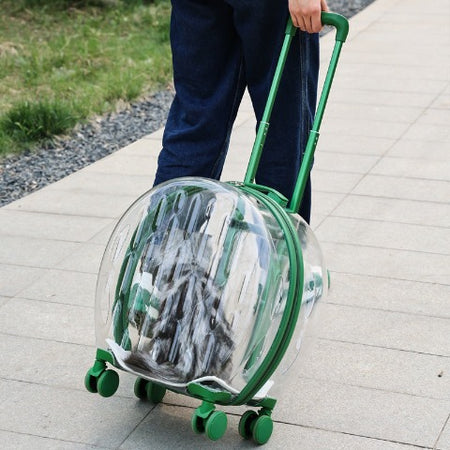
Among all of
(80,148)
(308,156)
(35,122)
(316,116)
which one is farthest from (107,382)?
(35,122)

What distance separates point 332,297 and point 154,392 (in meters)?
1.05

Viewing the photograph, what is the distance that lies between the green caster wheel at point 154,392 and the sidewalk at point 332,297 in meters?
0.03

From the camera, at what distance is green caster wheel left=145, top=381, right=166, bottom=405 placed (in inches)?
127

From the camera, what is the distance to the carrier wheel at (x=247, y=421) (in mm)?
3014

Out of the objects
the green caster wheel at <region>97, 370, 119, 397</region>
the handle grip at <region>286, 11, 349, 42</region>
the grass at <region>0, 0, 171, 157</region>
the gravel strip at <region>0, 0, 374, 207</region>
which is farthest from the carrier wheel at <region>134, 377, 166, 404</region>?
the grass at <region>0, 0, 171, 157</region>

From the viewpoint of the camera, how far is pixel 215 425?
9.27 ft

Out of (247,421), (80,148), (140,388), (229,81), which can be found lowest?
(80,148)

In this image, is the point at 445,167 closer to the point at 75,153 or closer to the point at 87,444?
the point at 75,153

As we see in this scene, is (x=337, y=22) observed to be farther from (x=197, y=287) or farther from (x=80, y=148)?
(x=80, y=148)

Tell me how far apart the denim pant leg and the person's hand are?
0.26 metres

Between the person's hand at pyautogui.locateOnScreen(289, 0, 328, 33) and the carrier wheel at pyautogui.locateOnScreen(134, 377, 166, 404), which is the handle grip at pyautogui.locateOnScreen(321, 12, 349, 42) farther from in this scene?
the carrier wheel at pyautogui.locateOnScreen(134, 377, 166, 404)

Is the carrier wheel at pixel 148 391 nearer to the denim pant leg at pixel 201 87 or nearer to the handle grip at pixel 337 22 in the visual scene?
the denim pant leg at pixel 201 87

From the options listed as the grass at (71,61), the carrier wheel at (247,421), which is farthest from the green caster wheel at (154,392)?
the grass at (71,61)

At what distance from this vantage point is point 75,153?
6.13 meters
